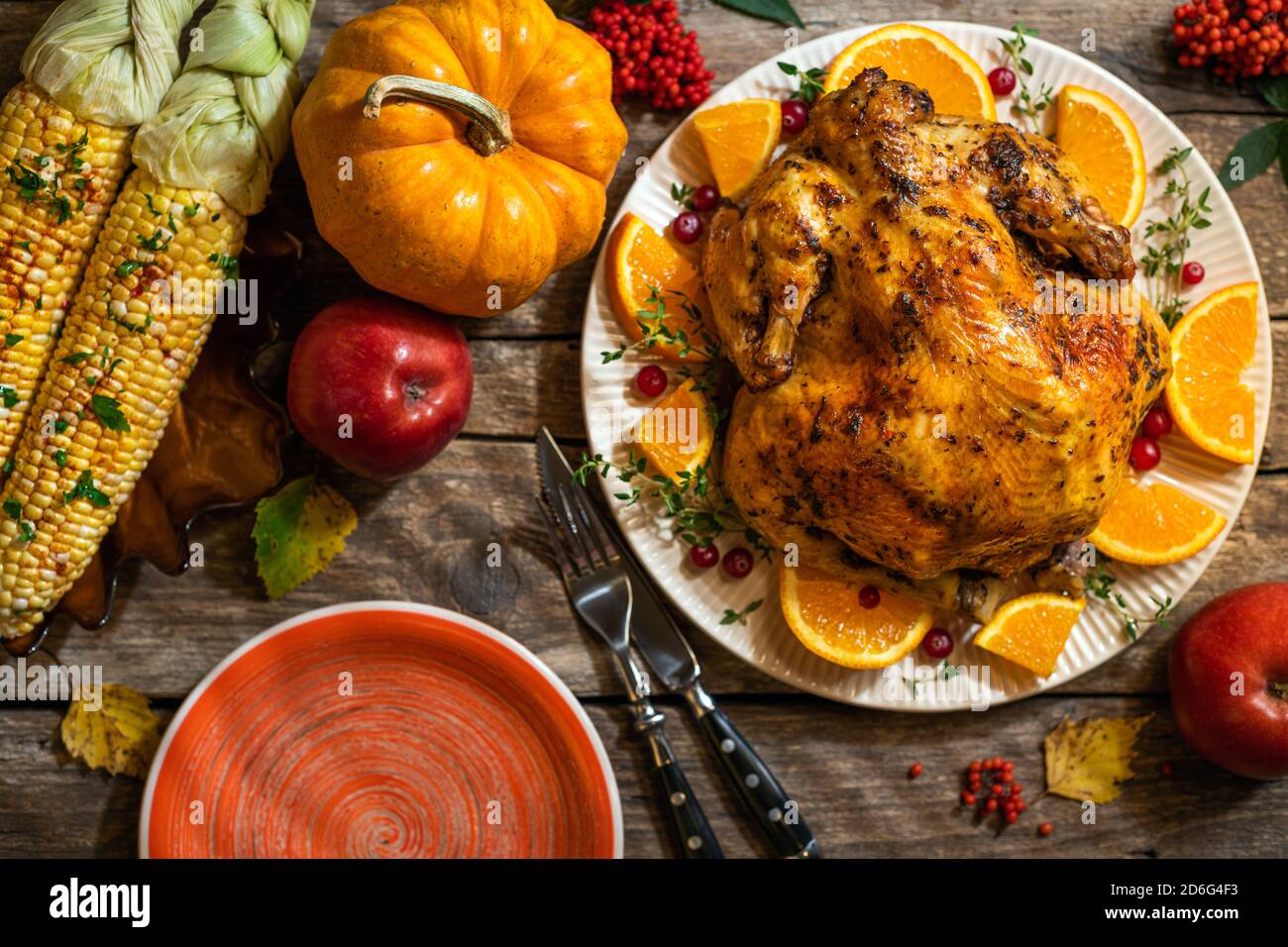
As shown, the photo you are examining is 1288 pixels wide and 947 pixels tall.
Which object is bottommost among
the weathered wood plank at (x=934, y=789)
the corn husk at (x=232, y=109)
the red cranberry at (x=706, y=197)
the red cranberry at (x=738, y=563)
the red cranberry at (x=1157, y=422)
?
the weathered wood plank at (x=934, y=789)

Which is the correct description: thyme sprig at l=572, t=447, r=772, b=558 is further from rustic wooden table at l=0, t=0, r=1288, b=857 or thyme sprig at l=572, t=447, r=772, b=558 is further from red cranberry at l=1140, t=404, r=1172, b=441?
red cranberry at l=1140, t=404, r=1172, b=441

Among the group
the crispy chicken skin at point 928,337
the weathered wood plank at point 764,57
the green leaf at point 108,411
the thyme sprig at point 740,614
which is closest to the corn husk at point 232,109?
→ the weathered wood plank at point 764,57

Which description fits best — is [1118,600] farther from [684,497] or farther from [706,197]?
[706,197]

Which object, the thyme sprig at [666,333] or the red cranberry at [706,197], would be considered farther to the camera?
the red cranberry at [706,197]

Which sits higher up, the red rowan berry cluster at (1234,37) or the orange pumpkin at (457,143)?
the red rowan berry cluster at (1234,37)

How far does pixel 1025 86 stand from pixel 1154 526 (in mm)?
1044

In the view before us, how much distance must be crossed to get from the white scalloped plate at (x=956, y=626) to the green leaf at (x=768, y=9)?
0.13 metres

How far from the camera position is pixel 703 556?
2.25 meters

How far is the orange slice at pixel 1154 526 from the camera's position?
2.23m

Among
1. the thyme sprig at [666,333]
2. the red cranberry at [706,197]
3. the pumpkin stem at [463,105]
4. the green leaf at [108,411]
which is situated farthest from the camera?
the red cranberry at [706,197]

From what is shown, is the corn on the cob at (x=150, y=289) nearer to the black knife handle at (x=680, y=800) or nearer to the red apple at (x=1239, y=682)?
the black knife handle at (x=680, y=800)

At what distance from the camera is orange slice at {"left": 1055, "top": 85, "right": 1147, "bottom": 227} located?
7.31ft

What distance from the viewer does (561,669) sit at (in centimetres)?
236
